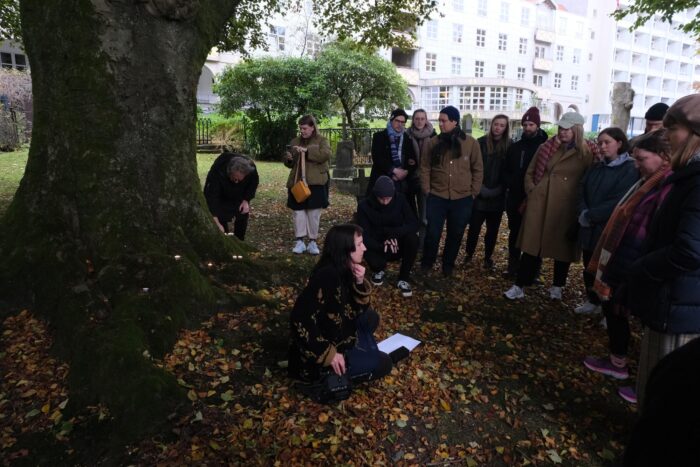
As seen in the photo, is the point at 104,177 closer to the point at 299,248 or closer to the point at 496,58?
the point at 299,248

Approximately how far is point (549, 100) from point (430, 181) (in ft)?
189

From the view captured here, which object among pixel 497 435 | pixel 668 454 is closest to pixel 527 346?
pixel 497 435

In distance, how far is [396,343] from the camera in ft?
13.5

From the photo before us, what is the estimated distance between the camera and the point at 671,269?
2.46m

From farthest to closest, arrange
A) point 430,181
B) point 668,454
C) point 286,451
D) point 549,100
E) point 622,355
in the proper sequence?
1. point 549,100
2. point 430,181
3. point 622,355
4. point 286,451
5. point 668,454

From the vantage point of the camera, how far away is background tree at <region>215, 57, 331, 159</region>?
1841cm

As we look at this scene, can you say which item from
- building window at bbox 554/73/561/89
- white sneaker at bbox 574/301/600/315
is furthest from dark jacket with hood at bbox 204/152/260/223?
building window at bbox 554/73/561/89

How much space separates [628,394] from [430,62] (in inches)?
1917

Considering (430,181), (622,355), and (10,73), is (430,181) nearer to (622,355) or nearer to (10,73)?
(622,355)

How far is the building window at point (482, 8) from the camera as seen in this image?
4917 centimetres

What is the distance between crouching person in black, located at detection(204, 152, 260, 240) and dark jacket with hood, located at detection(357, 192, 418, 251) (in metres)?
1.52

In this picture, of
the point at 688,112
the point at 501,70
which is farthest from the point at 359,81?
the point at 501,70

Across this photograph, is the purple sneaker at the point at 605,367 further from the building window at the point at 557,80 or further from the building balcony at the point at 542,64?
the building window at the point at 557,80

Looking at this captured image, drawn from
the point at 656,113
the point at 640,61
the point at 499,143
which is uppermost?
the point at 640,61
